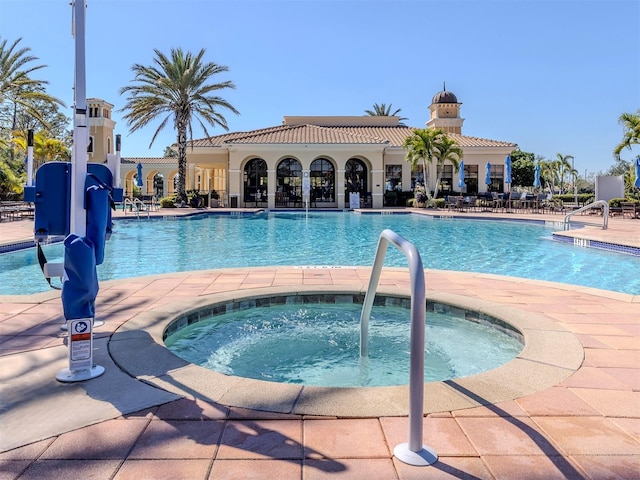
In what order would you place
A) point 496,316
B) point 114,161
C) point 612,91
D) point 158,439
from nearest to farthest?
1. point 158,439
2. point 114,161
3. point 496,316
4. point 612,91

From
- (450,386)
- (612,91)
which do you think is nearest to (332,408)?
(450,386)

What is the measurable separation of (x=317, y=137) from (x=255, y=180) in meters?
5.44

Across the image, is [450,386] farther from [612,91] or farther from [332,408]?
[612,91]

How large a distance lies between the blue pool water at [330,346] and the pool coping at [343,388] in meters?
0.50

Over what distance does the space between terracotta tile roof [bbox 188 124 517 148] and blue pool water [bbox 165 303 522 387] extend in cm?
2467

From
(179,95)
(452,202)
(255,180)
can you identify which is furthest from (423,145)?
(179,95)

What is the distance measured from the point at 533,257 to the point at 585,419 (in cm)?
914

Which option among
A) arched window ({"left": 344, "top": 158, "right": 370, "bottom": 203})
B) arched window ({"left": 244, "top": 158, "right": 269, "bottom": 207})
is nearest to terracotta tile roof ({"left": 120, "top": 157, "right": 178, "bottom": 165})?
arched window ({"left": 244, "top": 158, "right": 269, "bottom": 207})

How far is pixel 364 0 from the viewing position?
33.0ft

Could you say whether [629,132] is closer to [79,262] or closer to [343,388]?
[343,388]

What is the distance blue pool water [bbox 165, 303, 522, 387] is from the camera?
396 cm

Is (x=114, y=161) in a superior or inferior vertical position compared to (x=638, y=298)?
superior

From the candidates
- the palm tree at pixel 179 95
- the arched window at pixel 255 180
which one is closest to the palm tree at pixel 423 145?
the arched window at pixel 255 180

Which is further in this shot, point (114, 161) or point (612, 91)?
point (612, 91)
